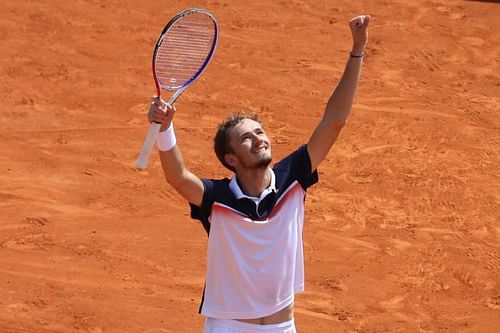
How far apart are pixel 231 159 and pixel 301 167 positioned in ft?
1.23

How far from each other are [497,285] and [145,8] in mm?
7322

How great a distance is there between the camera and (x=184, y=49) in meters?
5.94

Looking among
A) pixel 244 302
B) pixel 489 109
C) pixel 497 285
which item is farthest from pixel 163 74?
pixel 489 109

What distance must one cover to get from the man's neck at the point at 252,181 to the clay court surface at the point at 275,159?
11.5 ft

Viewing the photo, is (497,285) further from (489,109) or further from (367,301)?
(489,109)

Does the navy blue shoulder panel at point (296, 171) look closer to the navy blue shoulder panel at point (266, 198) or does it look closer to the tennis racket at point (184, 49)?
the navy blue shoulder panel at point (266, 198)

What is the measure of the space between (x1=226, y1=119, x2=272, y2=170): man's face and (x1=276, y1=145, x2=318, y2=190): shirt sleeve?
23cm

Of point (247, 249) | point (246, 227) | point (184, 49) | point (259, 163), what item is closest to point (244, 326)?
point (247, 249)

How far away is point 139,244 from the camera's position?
9797 millimetres

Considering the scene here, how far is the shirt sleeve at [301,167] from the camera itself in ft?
18.1

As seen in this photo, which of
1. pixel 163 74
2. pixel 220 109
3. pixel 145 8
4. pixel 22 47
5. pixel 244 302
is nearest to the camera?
pixel 244 302

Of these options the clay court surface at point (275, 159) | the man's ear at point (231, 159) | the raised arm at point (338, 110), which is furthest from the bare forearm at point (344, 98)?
the clay court surface at point (275, 159)

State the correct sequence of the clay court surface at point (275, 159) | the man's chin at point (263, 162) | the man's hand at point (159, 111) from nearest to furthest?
the man's hand at point (159, 111) → the man's chin at point (263, 162) → the clay court surface at point (275, 159)

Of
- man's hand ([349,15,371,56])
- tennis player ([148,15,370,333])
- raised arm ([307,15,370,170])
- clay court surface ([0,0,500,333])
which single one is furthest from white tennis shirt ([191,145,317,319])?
clay court surface ([0,0,500,333])
